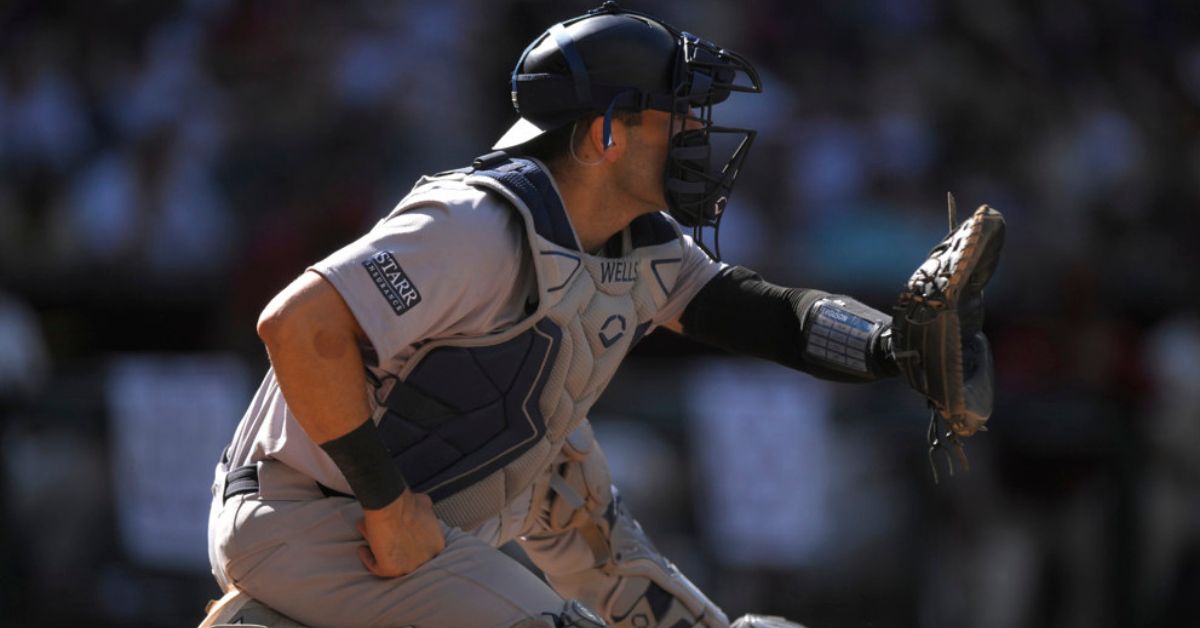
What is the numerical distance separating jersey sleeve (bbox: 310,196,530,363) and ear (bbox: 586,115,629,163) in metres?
0.28

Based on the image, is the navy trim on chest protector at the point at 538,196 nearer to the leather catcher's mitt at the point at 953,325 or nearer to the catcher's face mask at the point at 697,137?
the catcher's face mask at the point at 697,137

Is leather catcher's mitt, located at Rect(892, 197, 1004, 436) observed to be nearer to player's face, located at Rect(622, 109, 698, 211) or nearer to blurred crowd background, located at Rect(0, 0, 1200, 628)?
player's face, located at Rect(622, 109, 698, 211)

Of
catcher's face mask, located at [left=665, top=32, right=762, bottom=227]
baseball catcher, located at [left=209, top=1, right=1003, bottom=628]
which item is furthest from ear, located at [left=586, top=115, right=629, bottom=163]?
catcher's face mask, located at [left=665, top=32, right=762, bottom=227]

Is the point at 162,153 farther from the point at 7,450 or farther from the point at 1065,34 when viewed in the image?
the point at 1065,34

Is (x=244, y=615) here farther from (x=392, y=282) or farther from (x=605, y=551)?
(x=605, y=551)

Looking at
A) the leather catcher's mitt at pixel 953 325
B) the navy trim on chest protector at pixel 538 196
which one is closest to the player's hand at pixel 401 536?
the navy trim on chest protector at pixel 538 196

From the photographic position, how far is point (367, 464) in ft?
10.9

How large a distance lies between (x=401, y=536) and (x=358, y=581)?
166mm

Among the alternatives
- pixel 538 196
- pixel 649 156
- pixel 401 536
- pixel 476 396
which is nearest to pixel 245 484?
pixel 401 536

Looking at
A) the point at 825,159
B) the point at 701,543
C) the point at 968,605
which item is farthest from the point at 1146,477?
the point at 825,159

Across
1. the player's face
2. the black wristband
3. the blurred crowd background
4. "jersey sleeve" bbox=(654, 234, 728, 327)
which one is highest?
the player's face

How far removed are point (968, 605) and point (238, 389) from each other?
3.38 m

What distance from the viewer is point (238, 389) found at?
7.66 metres

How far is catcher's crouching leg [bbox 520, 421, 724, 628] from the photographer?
417 cm
